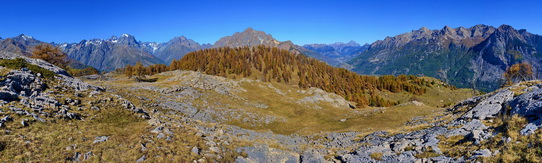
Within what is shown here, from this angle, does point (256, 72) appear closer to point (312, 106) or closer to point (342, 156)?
point (312, 106)

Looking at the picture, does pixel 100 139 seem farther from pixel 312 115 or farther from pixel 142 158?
pixel 312 115

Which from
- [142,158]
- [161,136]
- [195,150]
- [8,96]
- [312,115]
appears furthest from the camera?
[312,115]

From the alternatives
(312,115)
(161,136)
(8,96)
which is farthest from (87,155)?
(312,115)

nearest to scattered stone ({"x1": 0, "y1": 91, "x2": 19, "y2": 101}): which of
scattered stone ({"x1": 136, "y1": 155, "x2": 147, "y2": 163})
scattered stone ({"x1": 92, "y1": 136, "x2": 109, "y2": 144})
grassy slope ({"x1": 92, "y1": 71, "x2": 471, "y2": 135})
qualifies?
scattered stone ({"x1": 92, "y1": 136, "x2": 109, "y2": 144})

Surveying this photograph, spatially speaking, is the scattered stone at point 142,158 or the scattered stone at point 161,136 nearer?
the scattered stone at point 142,158

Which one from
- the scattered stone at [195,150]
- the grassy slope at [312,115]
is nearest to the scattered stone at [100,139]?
the scattered stone at [195,150]

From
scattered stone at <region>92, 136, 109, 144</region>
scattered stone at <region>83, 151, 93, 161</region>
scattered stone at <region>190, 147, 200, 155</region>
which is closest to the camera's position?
scattered stone at <region>83, 151, 93, 161</region>

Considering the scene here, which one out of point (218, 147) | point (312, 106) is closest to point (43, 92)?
point (218, 147)

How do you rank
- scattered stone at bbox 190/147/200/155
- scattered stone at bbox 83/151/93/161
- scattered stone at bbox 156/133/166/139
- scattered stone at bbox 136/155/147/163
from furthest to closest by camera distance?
1. scattered stone at bbox 156/133/166/139
2. scattered stone at bbox 190/147/200/155
3. scattered stone at bbox 136/155/147/163
4. scattered stone at bbox 83/151/93/161

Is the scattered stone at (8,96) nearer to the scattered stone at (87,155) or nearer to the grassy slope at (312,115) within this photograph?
the scattered stone at (87,155)

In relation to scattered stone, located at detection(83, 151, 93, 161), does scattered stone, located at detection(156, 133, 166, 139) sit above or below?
above

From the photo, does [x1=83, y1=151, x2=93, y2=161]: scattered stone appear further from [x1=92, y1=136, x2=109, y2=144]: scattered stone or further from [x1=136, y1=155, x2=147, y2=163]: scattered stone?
[x1=136, y1=155, x2=147, y2=163]: scattered stone

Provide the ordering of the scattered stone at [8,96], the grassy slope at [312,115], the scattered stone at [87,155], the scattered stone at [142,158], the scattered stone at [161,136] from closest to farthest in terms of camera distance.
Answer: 1. the scattered stone at [87,155]
2. the scattered stone at [142,158]
3. the scattered stone at [8,96]
4. the scattered stone at [161,136]
5. the grassy slope at [312,115]

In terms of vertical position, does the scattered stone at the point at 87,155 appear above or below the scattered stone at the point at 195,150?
above
